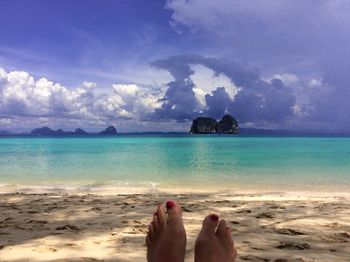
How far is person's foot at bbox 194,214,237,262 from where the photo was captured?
2.68m

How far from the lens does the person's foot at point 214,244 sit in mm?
2684

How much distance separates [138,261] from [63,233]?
159cm

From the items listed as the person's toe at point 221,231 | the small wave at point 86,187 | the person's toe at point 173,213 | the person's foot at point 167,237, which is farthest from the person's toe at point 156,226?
the small wave at point 86,187

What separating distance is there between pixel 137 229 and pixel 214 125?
175420 mm

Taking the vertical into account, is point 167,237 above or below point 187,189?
above

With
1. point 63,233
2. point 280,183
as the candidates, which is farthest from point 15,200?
point 280,183

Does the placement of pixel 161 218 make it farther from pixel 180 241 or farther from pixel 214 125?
pixel 214 125

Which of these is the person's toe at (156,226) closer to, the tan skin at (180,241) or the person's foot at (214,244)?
the tan skin at (180,241)

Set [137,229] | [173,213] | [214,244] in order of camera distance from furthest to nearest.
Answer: [137,229] < [173,213] < [214,244]

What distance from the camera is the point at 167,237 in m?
2.89

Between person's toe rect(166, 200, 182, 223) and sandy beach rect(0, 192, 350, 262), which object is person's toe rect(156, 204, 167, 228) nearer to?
person's toe rect(166, 200, 182, 223)

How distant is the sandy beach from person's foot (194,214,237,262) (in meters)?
0.64

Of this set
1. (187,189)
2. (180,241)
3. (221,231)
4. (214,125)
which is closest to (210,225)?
(221,231)

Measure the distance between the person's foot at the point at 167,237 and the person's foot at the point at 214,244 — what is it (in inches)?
5.4
